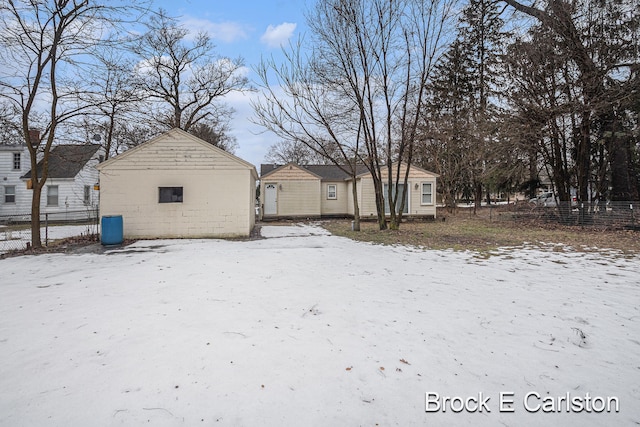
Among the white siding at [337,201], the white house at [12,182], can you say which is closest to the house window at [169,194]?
the white siding at [337,201]

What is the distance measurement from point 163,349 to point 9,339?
1.70m

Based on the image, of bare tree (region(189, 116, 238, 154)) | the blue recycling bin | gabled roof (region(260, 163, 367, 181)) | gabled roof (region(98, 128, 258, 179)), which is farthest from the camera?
bare tree (region(189, 116, 238, 154))

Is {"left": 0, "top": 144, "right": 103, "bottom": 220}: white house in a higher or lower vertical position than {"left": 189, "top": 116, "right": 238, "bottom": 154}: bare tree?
lower

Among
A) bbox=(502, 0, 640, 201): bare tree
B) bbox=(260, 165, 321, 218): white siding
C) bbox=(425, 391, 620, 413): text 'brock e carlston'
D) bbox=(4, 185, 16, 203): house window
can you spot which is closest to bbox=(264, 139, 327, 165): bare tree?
bbox=(260, 165, 321, 218): white siding

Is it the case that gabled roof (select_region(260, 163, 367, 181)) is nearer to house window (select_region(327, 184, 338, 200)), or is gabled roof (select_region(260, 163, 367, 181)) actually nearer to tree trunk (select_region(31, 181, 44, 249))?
house window (select_region(327, 184, 338, 200))

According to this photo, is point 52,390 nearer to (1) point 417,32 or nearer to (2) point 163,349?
(2) point 163,349

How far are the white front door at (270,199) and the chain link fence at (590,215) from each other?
13233 millimetres

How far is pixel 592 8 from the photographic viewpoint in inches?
511

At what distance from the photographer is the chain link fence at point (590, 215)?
41.0ft

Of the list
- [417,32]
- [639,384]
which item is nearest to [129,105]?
[417,32]

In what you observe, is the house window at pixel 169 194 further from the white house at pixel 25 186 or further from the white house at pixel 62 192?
the white house at pixel 25 186

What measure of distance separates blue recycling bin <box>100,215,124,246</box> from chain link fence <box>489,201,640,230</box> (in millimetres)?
17422

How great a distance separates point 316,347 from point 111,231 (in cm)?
914

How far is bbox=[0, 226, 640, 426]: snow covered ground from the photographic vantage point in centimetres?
231
